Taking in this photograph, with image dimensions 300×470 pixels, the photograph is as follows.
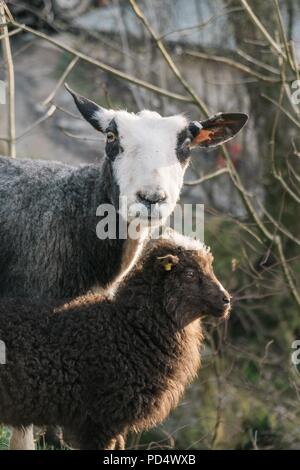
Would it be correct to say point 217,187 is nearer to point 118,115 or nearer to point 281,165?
point 281,165

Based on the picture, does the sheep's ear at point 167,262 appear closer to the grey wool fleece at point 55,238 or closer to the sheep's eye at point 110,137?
the grey wool fleece at point 55,238

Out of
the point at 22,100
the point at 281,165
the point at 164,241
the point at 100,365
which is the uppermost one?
the point at 22,100

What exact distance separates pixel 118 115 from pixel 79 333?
1.63 m

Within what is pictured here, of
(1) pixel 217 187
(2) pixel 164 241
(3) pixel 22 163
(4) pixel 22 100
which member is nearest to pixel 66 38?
(4) pixel 22 100

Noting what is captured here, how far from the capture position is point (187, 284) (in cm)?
652

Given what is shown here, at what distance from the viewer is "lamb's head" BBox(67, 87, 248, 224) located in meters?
6.48

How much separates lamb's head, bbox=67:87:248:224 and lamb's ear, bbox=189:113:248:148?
0.03 ft

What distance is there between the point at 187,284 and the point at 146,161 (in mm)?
839

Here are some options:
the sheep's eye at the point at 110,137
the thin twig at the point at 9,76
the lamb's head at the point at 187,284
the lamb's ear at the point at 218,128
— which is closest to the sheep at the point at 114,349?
the lamb's head at the point at 187,284

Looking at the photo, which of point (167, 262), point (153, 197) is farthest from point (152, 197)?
point (167, 262)

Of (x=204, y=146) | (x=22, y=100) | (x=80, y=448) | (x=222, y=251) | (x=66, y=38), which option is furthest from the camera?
(x=22, y=100)

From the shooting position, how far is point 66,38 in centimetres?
1638

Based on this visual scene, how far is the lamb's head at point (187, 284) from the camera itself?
21.2 feet

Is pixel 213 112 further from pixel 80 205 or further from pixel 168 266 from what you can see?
pixel 168 266
